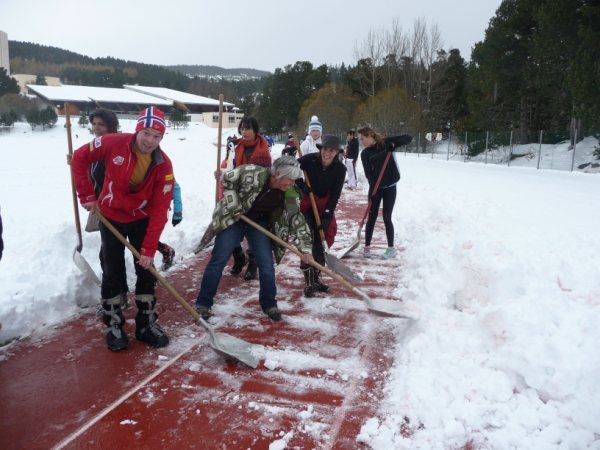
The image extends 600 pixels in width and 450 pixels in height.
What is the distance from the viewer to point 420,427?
2.60m

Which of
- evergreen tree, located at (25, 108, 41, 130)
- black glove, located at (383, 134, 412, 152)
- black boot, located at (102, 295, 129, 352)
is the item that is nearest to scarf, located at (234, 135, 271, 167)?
black glove, located at (383, 134, 412, 152)

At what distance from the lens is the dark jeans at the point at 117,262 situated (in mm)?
3492

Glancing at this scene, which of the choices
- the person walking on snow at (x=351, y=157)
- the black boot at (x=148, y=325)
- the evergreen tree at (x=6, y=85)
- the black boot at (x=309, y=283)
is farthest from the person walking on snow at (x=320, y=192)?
the evergreen tree at (x=6, y=85)

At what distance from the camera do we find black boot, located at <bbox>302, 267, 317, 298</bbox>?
4672mm

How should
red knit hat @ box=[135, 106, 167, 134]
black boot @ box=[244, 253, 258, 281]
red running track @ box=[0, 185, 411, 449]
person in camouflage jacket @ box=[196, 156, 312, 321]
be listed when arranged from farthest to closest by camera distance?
black boot @ box=[244, 253, 258, 281] < person in camouflage jacket @ box=[196, 156, 312, 321] < red knit hat @ box=[135, 106, 167, 134] < red running track @ box=[0, 185, 411, 449]

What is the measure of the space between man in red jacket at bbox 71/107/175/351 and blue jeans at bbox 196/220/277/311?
50 centimetres

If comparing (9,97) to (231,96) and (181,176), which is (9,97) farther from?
(231,96)

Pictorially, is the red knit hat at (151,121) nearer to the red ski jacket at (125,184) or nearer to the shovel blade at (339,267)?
the red ski jacket at (125,184)

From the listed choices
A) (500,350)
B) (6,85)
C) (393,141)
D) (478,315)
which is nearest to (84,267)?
(478,315)

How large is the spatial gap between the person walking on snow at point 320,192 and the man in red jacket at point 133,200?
1617 millimetres

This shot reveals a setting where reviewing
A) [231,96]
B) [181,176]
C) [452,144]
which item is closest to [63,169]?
[181,176]

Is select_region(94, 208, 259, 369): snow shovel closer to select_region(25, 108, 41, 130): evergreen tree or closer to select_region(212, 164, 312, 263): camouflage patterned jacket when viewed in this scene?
select_region(212, 164, 312, 263): camouflage patterned jacket

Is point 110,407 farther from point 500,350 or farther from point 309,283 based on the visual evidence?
point 500,350

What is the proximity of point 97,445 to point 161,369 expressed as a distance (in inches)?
31.0
